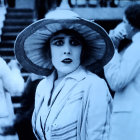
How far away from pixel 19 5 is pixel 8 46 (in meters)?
2.40

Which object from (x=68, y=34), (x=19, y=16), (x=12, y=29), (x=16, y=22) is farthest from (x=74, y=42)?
(x=19, y=16)

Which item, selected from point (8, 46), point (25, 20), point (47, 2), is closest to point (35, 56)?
point (8, 46)

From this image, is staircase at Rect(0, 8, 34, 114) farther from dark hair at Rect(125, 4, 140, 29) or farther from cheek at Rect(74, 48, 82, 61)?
cheek at Rect(74, 48, 82, 61)

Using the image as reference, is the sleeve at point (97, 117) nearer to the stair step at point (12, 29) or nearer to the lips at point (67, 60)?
the lips at point (67, 60)

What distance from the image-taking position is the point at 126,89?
223 centimetres

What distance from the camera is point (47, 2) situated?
8508 mm

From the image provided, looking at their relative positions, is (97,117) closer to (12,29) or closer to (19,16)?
(12,29)

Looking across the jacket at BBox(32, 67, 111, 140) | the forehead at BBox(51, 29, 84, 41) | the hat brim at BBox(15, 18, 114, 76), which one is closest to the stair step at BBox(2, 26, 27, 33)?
the hat brim at BBox(15, 18, 114, 76)

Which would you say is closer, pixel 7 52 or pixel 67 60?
pixel 67 60

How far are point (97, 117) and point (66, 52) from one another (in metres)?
0.40

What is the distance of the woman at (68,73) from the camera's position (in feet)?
4.58

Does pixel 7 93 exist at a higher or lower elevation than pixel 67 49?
lower

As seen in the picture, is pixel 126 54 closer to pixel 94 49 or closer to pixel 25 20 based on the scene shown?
pixel 94 49

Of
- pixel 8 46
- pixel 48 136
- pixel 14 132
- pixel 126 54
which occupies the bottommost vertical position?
pixel 8 46
